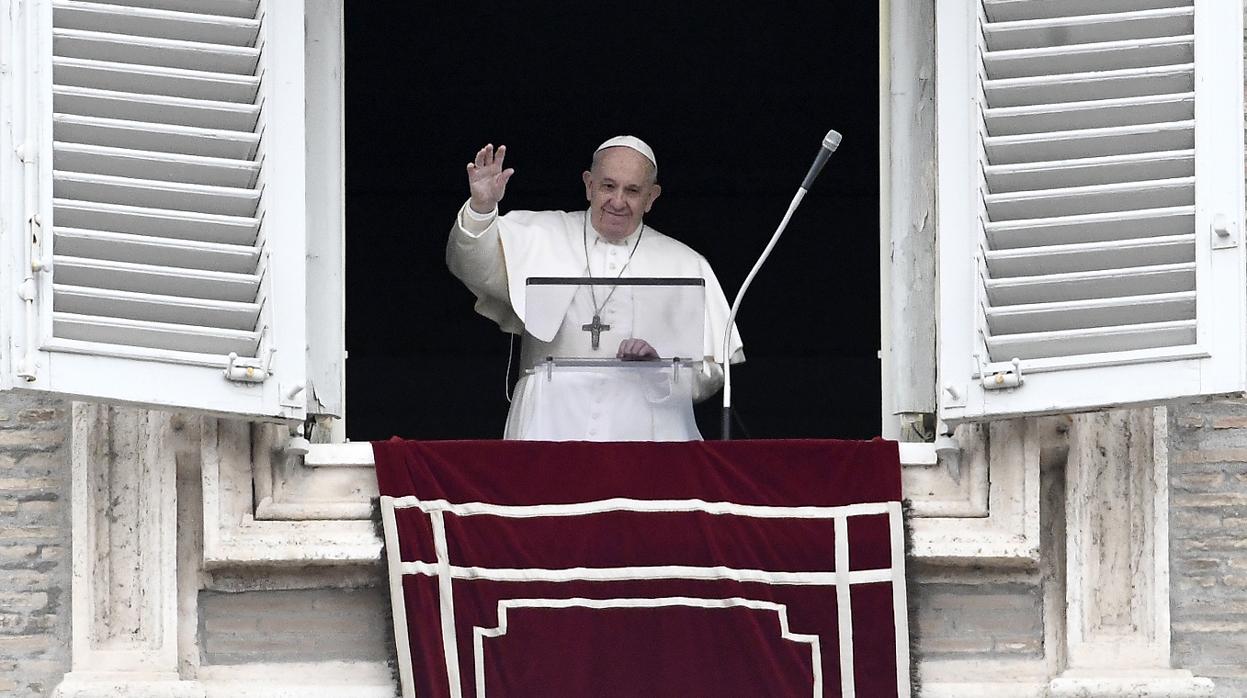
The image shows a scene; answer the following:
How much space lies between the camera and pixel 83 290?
245 inches

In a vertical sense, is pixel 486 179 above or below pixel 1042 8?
below

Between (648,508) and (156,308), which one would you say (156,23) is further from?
(648,508)

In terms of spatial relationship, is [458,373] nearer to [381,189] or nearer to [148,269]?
[381,189]

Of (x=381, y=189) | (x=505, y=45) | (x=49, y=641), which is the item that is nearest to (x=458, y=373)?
(x=381, y=189)

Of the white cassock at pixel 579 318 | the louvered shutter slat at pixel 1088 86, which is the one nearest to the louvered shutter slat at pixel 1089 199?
the louvered shutter slat at pixel 1088 86

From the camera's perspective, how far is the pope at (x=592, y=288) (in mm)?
7055

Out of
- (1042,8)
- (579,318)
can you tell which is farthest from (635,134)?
Answer: (1042,8)

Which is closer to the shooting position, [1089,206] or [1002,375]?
[1002,375]

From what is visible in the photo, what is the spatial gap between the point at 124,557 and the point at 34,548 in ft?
0.96

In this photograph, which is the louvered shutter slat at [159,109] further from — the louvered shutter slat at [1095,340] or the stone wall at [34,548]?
the louvered shutter slat at [1095,340]

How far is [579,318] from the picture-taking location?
7.03 metres

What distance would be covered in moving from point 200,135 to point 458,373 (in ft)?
18.3

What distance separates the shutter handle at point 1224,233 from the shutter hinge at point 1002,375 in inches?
21.3

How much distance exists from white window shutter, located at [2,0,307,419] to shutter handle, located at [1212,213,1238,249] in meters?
2.18
